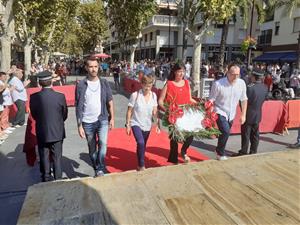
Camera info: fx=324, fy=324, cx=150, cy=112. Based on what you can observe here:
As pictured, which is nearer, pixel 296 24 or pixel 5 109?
pixel 5 109

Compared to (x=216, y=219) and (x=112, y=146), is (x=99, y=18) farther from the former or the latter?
(x=216, y=219)

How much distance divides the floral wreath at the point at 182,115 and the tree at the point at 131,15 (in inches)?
584

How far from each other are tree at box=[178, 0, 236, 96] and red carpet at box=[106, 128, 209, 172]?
5.02m

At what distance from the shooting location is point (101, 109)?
475 cm

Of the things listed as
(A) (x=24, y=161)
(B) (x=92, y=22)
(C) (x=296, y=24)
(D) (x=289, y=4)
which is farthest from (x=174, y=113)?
(B) (x=92, y=22)

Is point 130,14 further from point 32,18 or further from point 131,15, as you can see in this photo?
point 32,18

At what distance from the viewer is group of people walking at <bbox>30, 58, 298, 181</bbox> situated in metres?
4.58

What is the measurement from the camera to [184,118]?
507cm

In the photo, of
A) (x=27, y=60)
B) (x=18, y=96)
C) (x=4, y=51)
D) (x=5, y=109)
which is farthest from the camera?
(x=27, y=60)

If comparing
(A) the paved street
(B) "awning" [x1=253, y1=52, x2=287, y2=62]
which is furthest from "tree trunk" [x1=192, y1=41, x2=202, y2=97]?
(B) "awning" [x1=253, y1=52, x2=287, y2=62]

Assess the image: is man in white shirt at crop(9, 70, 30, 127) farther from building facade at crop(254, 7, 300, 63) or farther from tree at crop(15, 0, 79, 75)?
building facade at crop(254, 7, 300, 63)

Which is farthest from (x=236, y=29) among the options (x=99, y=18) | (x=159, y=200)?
(x=159, y=200)

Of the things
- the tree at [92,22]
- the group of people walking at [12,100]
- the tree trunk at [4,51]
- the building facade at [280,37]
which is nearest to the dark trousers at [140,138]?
the group of people walking at [12,100]

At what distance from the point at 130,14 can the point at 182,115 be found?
1671 cm
